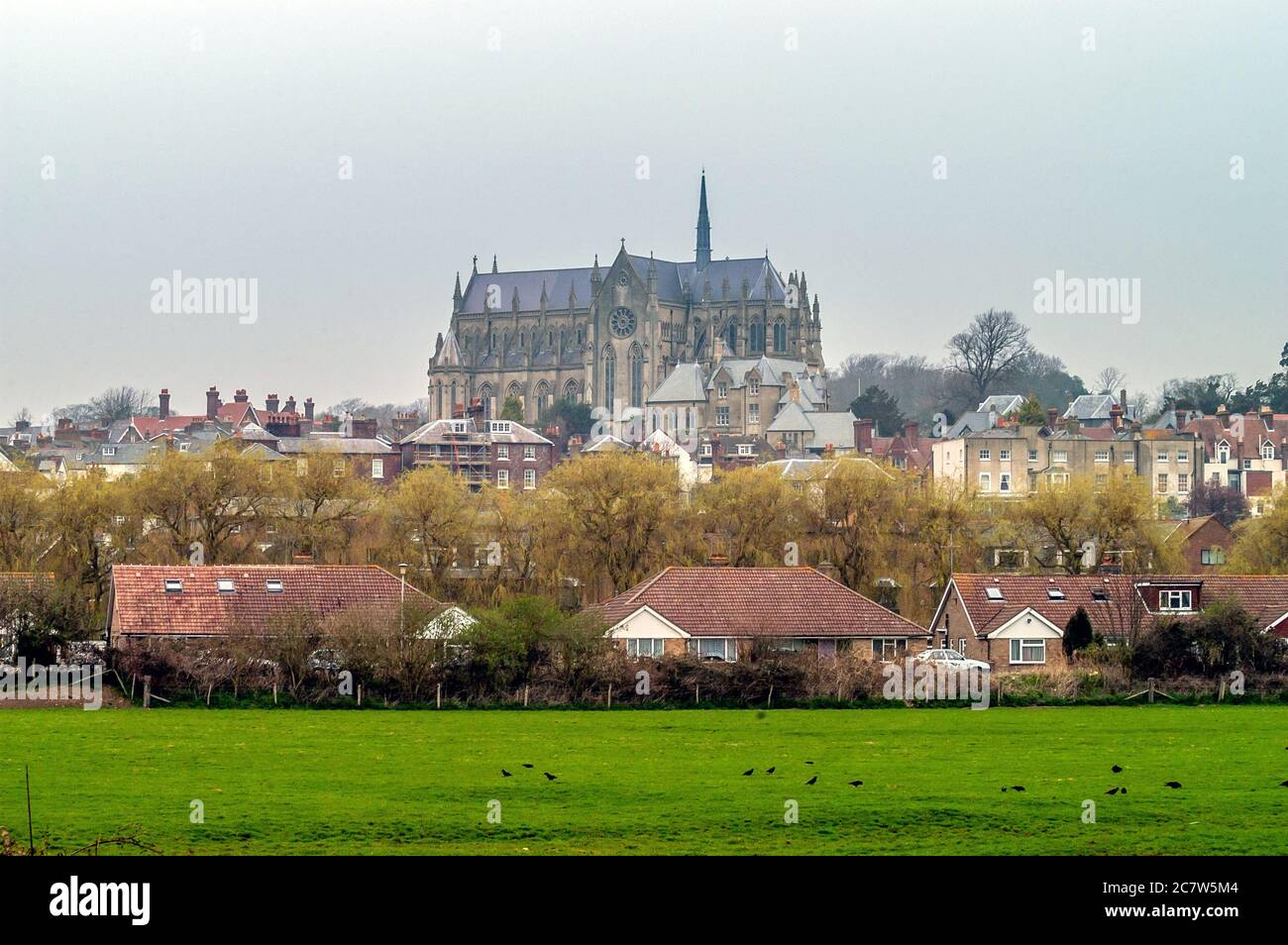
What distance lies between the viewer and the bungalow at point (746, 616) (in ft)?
171

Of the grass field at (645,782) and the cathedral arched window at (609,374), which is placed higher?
the cathedral arched window at (609,374)

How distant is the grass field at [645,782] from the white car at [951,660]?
709cm

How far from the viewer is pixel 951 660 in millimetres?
52281

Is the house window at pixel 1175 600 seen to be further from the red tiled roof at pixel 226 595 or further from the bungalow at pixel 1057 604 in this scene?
the red tiled roof at pixel 226 595

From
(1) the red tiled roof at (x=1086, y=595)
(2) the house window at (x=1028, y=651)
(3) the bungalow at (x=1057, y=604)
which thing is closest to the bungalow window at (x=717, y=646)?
(3) the bungalow at (x=1057, y=604)

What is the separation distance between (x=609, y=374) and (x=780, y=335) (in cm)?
1591

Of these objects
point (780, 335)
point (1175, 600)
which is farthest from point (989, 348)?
point (1175, 600)

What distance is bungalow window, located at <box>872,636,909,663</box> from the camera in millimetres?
53719

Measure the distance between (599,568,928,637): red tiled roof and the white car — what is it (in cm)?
74

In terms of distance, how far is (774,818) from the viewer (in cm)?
2611

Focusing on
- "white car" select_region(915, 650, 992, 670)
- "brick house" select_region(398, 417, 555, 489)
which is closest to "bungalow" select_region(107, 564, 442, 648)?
"white car" select_region(915, 650, 992, 670)

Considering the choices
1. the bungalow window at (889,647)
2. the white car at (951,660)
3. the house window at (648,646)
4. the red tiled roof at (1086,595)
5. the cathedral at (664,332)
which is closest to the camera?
the white car at (951,660)

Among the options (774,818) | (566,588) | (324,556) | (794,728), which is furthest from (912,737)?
(324,556)
